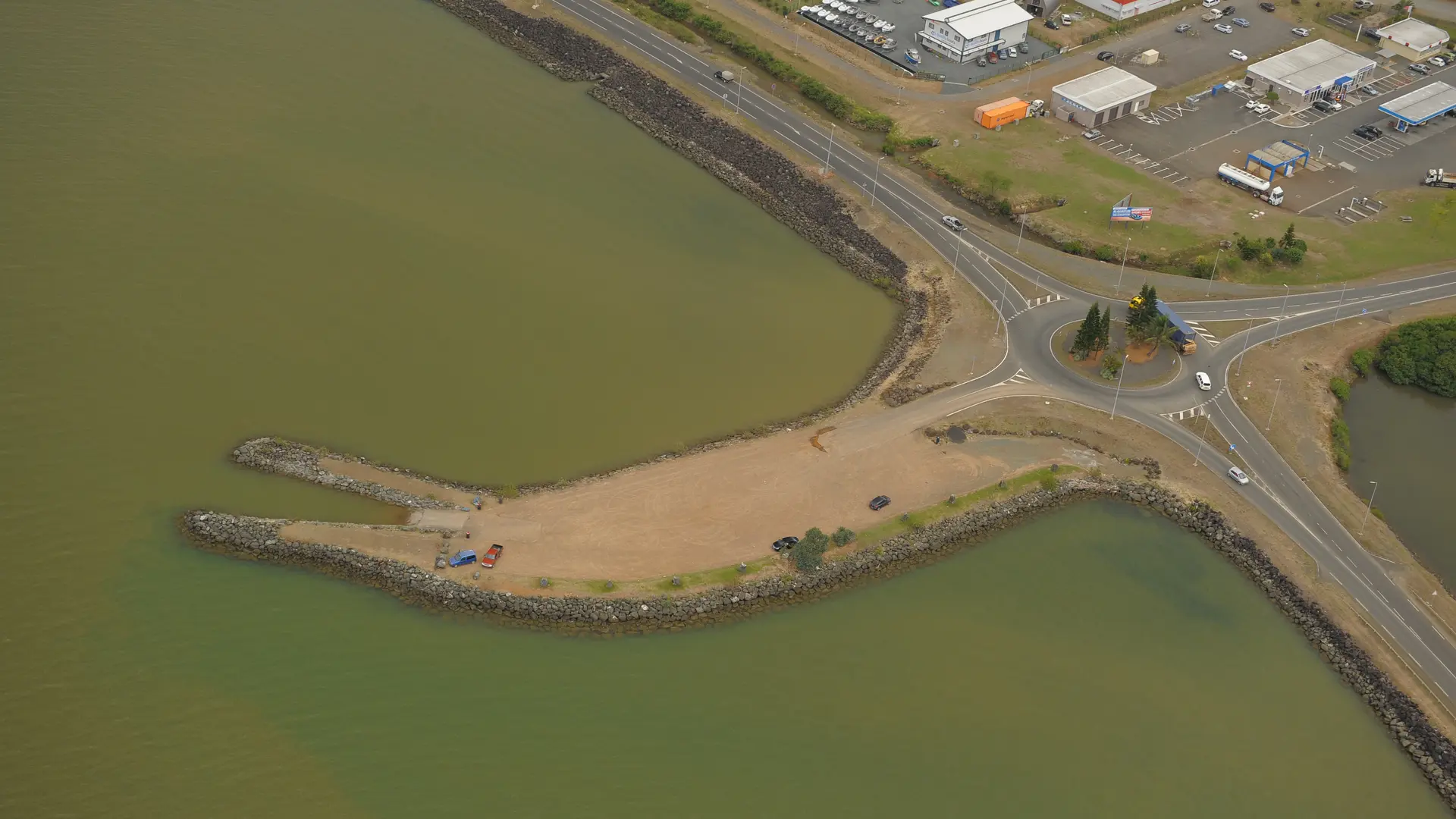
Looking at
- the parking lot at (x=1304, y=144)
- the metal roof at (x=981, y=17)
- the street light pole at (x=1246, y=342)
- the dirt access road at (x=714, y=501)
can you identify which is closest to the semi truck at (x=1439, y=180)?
the parking lot at (x=1304, y=144)

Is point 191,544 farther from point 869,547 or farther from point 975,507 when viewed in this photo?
point 975,507

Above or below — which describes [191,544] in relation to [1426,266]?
below

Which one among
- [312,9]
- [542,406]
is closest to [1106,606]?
[542,406]

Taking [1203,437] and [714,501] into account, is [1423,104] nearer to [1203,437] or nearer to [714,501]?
[1203,437]

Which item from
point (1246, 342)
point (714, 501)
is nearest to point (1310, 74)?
point (1246, 342)

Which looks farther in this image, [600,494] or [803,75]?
[803,75]

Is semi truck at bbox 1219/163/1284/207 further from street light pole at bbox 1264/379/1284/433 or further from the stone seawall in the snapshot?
the stone seawall

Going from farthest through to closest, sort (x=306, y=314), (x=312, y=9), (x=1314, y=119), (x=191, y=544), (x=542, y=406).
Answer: (x=312, y=9) < (x=1314, y=119) < (x=306, y=314) < (x=542, y=406) < (x=191, y=544)
